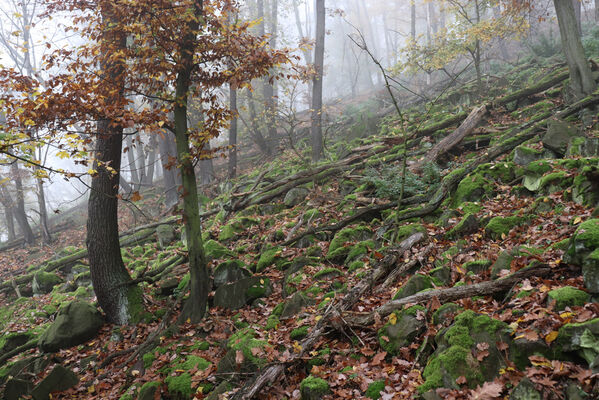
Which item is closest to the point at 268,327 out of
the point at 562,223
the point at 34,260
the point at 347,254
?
the point at 347,254

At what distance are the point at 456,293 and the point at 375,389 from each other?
4.94ft

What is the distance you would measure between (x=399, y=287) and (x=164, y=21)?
5735mm

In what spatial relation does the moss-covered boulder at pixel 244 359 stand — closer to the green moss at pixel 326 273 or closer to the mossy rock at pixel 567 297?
the green moss at pixel 326 273

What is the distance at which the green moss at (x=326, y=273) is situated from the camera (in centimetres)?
632

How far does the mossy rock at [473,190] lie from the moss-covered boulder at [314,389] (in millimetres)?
4682

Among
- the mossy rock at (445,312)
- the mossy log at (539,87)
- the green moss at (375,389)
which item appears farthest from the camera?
the mossy log at (539,87)

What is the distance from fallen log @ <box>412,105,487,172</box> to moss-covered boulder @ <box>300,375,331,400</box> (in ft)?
22.1

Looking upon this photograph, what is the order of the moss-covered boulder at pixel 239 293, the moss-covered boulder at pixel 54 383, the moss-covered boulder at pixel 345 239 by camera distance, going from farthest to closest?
1. the moss-covered boulder at pixel 345 239
2. the moss-covered boulder at pixel 239 293
3. the moss-covered boulder at pixel 54 383

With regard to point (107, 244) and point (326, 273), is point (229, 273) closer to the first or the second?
point (326, 273)

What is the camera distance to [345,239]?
291 inches

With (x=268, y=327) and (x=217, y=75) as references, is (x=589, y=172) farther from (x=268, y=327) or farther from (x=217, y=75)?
(x=217, y=75)

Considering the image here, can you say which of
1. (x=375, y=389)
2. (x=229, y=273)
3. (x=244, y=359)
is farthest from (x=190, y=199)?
(x=375, y=389)

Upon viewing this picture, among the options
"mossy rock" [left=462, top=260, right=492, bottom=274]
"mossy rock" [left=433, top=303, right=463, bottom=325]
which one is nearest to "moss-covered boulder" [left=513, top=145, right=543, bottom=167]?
"mossy rock" [left=462, top=260, right=492, bottom=274]

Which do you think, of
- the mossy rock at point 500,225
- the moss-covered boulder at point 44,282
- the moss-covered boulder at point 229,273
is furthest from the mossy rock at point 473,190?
the moss-covered boulder at point 44,282
